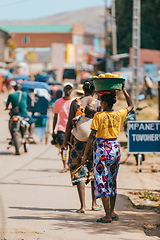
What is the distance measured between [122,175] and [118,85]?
4.62 m

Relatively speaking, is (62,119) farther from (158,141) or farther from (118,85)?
(118,85)

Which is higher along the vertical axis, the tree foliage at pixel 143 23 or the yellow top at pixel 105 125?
the tree foliage at pixel 143 23

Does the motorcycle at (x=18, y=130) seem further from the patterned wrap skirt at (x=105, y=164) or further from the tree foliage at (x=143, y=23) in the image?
the tree foliage at (x=143, y=23)

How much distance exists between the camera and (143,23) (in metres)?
45.7

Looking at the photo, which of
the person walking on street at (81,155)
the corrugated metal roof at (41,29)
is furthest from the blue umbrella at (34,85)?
the corrugated metal roof at (41,29)

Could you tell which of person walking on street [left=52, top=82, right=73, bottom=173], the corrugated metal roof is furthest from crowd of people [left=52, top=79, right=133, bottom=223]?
the corrugated metal roof

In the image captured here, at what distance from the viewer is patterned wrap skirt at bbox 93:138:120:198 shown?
641 centimetres

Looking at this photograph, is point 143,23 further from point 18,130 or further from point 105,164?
point 105,164

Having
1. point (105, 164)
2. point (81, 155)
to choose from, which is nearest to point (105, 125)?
point (105, 164)

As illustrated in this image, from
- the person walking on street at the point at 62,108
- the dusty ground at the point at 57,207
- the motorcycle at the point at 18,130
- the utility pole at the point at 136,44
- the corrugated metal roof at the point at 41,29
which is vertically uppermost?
the corrugated metal roof at the point at 41,29

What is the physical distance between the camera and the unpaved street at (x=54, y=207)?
6160 millimetres

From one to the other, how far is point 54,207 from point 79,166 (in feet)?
2.75

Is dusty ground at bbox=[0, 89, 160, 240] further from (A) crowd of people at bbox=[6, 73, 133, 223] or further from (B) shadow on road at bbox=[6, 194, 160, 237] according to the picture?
(A) crowd of people at bbox=[6, 73, 133, 223]

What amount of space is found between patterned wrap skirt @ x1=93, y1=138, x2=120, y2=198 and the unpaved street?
0.46 metres
